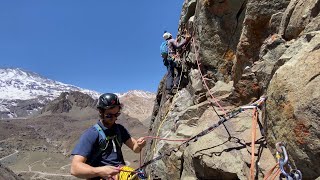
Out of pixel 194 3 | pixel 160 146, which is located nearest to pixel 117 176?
pixel 160 146

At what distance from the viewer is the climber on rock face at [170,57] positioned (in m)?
16.4

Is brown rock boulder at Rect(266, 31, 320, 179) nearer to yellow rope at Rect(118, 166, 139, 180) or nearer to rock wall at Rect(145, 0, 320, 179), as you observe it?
rock wall at Rect(145, 0, 320, 179)

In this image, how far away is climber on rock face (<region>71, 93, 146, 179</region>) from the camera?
203 inches

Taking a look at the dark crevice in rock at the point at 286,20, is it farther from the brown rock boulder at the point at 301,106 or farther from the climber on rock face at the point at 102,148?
the climber on rock face at the point at 102,148

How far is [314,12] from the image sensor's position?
6.27 meters

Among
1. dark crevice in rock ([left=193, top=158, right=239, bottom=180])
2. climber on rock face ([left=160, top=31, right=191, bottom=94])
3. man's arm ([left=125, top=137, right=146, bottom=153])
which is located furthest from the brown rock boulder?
climber on rock face ([left=160, top=31, right=191, bottom=94])

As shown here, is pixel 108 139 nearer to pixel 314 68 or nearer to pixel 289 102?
pixel 289 102

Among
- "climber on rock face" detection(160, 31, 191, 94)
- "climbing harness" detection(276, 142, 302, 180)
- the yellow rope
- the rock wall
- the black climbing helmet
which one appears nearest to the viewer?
"climbing harness" detection(276, 142, 302, 180)

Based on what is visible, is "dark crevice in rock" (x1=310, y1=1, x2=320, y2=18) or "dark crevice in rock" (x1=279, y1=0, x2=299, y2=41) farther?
"dark crevice in rock" (x1=279, y1=0, x2=299, y2=41)

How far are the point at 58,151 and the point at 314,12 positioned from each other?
110550 millimetres

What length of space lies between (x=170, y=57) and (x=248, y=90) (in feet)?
25.8

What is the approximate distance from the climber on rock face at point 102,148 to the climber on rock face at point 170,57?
1054 cm

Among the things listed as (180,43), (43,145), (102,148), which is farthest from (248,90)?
(43,145)

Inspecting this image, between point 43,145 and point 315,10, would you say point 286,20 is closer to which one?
point 315,10
